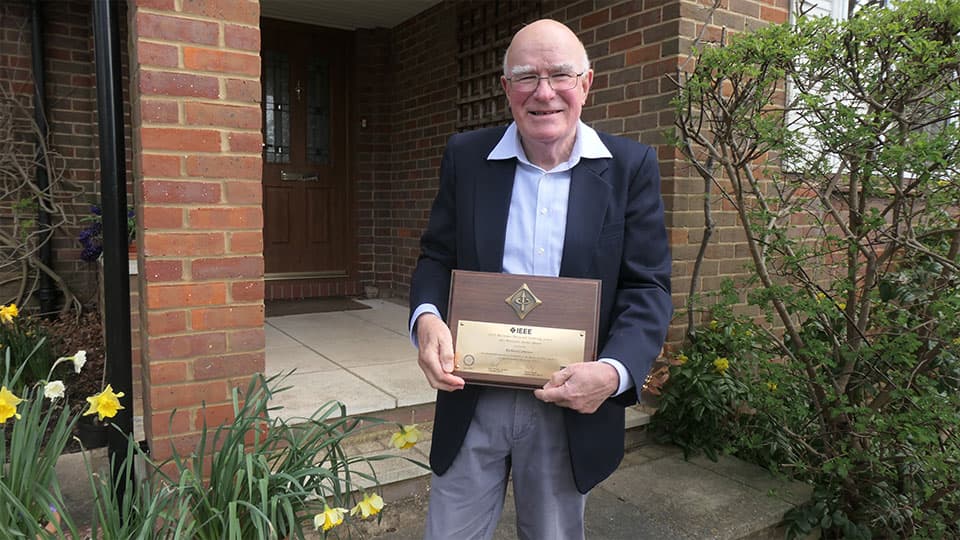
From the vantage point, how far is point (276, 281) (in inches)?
223

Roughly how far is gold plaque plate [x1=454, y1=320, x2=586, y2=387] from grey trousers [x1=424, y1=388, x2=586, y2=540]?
0.14 metres

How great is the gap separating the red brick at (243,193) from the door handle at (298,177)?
3.59 meters

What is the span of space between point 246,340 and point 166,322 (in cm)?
27

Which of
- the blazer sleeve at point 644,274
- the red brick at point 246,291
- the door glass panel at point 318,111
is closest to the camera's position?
the blazer sleeve at point 644,274

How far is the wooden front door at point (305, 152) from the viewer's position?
560 cm

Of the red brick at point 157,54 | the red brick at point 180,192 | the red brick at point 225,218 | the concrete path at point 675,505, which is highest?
the red brick at point 157,54

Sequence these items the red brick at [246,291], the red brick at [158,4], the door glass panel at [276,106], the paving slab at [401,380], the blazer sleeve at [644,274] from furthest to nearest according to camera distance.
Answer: the door glass panel at [276,106], the paving slab at [401,380], the red brick at [246,291], the red brick at [158,4], the blazer sleeve at [644,274]

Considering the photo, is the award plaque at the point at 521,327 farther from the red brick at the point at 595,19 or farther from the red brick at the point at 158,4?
the red brick at the point at 595,19

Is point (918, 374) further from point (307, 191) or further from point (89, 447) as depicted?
point (307, 191)

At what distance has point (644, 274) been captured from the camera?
1.49 m

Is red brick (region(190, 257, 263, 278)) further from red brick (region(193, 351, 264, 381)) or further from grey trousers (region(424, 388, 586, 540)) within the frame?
grey trousers (region(424, 388, 586, 540))

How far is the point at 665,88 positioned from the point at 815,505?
207cm

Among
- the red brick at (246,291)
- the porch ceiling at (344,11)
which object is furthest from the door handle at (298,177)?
the red brick at (246,291)

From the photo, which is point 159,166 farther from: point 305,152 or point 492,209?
point 305,152
